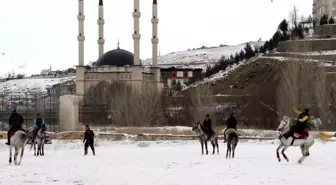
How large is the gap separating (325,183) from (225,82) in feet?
222

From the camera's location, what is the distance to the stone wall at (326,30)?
74850 millimetres

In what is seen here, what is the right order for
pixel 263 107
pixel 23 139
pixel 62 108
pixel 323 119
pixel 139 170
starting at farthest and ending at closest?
pixel 263 107, pixel 62 108, pixel 323 119, pixel 23 139, pixel 139 170

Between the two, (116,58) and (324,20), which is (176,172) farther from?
(324,20)

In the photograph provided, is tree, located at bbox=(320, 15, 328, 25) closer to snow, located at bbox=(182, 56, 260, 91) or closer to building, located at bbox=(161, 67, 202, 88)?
snow, located at bbox=(182, 56, 260, 91)

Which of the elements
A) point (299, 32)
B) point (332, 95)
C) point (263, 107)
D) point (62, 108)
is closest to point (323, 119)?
point (332, 95)

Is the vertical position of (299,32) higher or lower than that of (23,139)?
higher

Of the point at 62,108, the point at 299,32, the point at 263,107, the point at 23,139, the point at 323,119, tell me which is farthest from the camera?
the point at 299,32

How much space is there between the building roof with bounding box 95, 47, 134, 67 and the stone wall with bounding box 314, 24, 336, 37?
78.9 feet

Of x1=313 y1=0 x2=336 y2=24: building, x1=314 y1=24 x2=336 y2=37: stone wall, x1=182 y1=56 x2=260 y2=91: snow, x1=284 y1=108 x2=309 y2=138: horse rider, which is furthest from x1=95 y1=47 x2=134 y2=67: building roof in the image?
x1=284 y1=108 x2=309 y2=138: horse rider

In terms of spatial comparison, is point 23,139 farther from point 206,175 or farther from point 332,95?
point 332,95

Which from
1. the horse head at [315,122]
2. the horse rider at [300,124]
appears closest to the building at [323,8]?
the horse head at [315,122]

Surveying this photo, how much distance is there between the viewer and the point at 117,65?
78.6 m

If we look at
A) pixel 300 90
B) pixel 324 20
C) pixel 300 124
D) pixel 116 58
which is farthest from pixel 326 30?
pixel 300 124

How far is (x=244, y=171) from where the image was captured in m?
14.8
